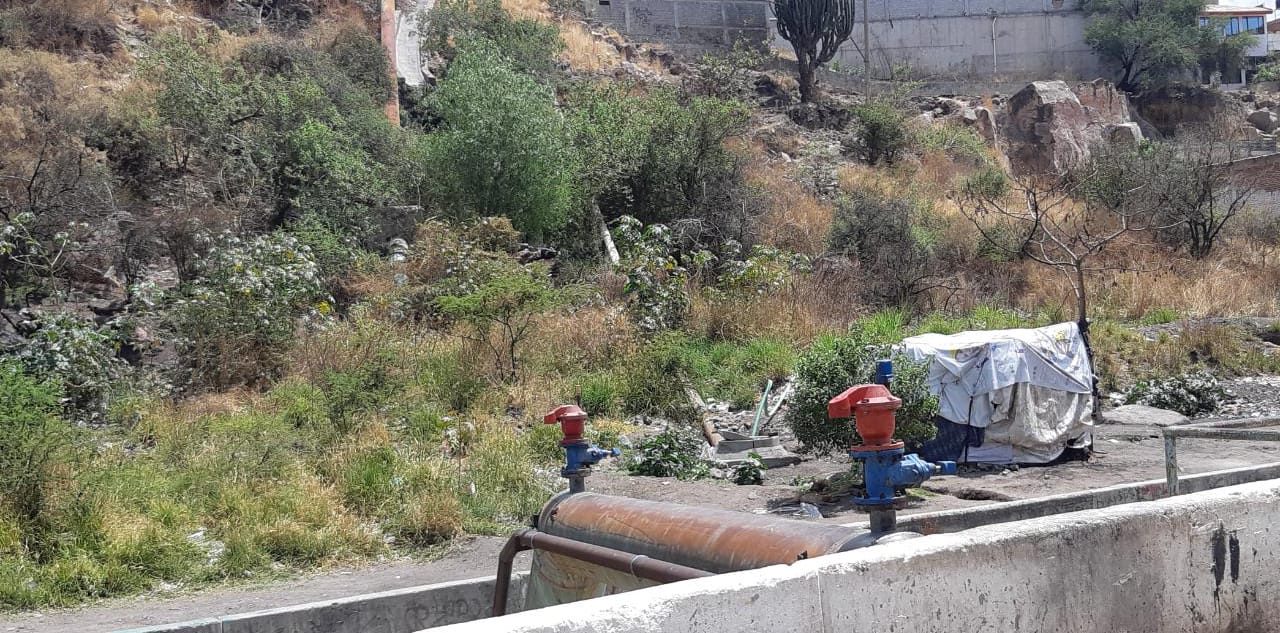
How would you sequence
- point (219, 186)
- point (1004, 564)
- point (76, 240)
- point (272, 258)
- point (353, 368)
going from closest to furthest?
point (1004, 564) < point (353, 368) < point (272, 258) < point (76, 240) < point (219, 186)

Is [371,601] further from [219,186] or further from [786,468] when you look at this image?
[219,186]

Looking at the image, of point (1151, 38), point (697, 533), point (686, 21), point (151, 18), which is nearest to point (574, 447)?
point (697, 533)

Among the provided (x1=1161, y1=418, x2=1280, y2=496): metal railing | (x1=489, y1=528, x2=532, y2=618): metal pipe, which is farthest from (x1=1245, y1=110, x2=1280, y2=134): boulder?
(x1=489, y1=528, x2=532, y2=618): metal pipe

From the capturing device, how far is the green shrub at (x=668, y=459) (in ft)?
34.2

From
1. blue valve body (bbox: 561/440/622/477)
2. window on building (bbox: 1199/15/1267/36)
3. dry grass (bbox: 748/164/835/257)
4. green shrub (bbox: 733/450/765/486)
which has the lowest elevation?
green shrub (bbox: 733/450/765/486)

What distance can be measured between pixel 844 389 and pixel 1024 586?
6762mm

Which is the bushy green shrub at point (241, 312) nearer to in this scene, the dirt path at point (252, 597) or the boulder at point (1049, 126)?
the dirt path at point (252, 597)

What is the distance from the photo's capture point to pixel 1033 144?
36.9 meters

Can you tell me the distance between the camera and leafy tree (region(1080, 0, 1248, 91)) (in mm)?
43250

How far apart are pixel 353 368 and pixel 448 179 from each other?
8.41 m

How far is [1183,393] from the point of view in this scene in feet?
45.1

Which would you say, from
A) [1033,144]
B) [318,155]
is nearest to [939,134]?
[1033,144]

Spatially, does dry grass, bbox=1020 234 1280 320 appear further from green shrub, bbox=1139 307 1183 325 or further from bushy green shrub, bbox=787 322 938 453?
bushy green shrub, bbox=787 322 938 453

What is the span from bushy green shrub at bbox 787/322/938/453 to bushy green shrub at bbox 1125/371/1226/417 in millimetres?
5584
